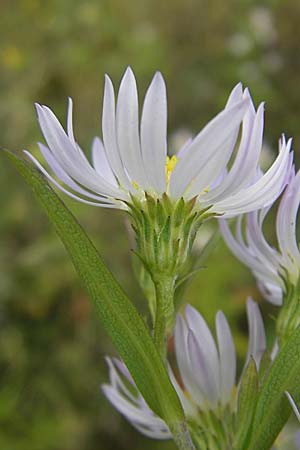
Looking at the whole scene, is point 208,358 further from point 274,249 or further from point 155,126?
point 155,126

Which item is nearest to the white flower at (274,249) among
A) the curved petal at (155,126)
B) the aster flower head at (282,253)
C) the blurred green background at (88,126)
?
the aster flower head at (282,253)

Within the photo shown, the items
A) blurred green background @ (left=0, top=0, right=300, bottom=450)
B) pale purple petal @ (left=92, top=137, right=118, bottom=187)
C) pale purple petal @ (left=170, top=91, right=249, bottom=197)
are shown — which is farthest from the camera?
blurred green background @ (left=0, top=0, right=300, bottom=450)

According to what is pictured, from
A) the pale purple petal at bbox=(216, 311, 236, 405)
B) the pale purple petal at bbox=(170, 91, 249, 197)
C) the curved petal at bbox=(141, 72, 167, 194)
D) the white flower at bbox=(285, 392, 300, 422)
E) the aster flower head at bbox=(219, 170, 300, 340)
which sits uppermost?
the curved petal at bbox=(141, 72, 167, 194)

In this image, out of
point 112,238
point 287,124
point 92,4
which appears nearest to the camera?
point 112,238

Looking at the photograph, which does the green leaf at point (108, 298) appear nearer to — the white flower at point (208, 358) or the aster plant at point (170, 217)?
the aster plant at point (170, 217)

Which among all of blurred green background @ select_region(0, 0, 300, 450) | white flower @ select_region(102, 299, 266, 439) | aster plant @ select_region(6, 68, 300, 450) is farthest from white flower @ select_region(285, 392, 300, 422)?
blurred green background @ select_region(0, 0, 300, 450)

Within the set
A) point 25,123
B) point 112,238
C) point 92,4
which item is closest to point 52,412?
point 112,238

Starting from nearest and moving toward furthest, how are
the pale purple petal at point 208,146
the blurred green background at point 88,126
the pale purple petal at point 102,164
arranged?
the pale purple petal at point 208,146
the pale purple petal at point 102,164
the blurred green background at point 88,126

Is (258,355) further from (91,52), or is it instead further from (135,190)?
(91,52)

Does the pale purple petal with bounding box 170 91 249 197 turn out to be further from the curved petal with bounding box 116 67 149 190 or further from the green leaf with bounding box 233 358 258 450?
the green leaf with bounding box 233 358 258 450
